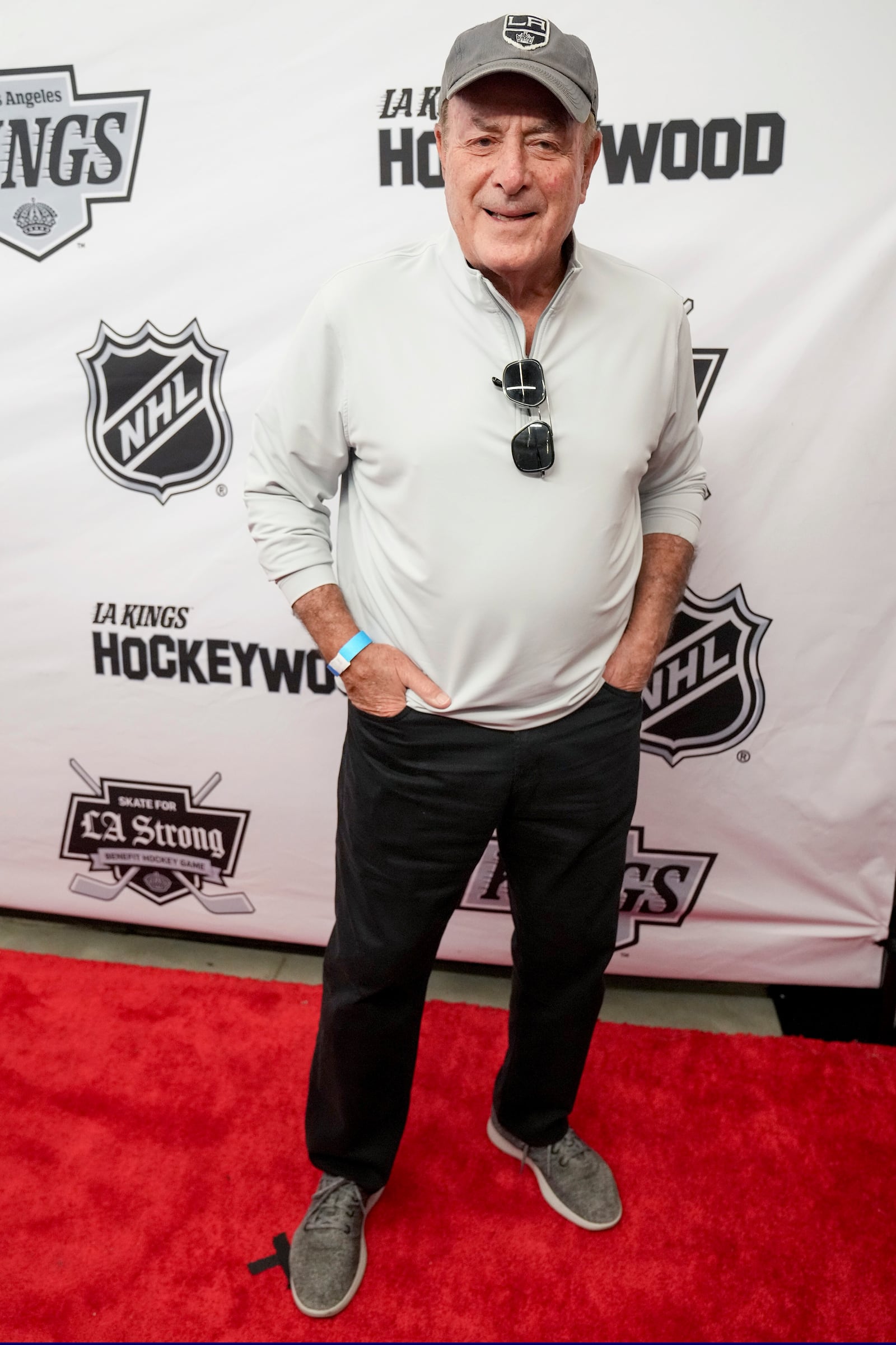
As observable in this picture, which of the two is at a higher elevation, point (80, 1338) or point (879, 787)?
point (879, 787)

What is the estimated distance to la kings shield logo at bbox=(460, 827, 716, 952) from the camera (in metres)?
2.05

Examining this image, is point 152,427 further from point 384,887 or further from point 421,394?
point 384,887

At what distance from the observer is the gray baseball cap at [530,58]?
1.09 metres

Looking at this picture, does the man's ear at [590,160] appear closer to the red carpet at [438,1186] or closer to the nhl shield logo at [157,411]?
the nhl shield logo at [157,411]

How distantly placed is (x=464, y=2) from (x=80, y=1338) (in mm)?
2212

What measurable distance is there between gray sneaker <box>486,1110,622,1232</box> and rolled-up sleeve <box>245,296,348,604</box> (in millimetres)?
1057

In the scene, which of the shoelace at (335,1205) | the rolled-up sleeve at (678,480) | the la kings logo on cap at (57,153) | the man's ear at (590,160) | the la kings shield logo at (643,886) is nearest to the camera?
the man's ear at (590,160)

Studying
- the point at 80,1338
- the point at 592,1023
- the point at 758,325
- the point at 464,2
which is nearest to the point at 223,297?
the point at 464,2

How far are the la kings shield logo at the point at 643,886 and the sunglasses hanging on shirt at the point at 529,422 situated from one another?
3.58ft

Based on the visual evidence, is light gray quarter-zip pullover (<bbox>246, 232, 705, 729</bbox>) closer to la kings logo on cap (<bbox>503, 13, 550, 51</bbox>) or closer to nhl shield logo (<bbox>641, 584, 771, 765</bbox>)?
la kings logo on cap (<bbox>503, 13, 550, 51</bbox>)

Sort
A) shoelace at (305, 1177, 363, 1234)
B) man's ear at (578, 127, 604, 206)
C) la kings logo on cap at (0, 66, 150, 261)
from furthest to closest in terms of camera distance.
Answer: la kings logo on cap at (0, 66, 150, 261) → shoelace at (305, 1177, 363, 1234) → man's ear at (578, 127, 604, 206)

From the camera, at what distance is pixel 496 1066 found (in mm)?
1900

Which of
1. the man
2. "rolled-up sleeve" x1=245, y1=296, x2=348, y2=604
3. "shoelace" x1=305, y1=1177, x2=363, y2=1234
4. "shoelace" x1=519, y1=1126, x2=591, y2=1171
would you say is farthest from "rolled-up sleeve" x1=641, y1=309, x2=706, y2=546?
"shoelace" x1=305, y1=1177, x2=363, y2=1234

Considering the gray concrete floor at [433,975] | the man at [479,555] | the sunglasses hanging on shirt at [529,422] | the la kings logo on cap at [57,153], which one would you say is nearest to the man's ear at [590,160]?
the man at [479,555]
